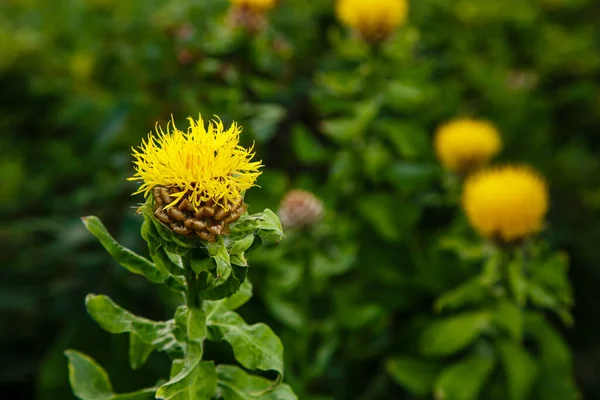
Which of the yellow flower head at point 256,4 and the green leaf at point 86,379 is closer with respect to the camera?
the green leaf at point 86,379

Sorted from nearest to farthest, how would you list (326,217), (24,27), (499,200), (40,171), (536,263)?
(499,200)
(536,263)
(326,217)
(40,171)
(24,27)

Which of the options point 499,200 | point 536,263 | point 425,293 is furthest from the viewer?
point 425,293

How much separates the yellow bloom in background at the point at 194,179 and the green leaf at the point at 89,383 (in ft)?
1.23

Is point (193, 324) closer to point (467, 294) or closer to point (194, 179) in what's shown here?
point (194, 179)

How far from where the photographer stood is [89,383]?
1264 mm

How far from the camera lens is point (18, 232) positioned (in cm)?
244

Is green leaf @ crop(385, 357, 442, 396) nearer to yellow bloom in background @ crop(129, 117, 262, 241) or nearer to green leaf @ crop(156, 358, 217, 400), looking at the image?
green leaf @ crop(156, 358, 217, 400)

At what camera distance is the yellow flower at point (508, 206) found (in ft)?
6.07

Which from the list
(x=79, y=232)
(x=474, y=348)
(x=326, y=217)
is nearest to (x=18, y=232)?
(x=79, y=232)

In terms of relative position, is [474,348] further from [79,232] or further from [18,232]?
[18,232]

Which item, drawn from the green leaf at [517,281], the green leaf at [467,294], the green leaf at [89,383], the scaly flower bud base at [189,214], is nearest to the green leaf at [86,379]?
the green leaf at [89,383]

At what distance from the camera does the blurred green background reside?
2.23 m

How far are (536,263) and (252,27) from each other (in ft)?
3.63

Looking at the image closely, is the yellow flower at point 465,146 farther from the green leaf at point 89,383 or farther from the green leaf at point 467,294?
the green leaf at point 89,383
